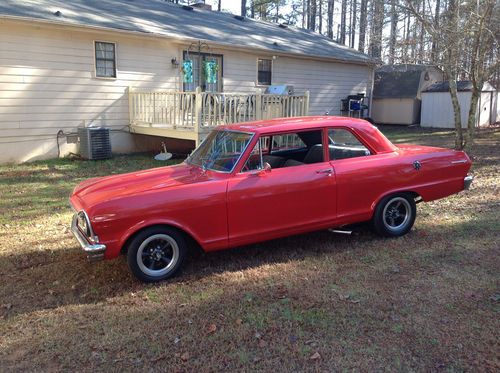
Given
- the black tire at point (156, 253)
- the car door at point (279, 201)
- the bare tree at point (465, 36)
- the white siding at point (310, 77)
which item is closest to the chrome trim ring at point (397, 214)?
the car door at point (279, 201)

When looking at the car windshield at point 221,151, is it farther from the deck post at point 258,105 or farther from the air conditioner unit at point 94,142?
the air conditioner unit at point 94,142

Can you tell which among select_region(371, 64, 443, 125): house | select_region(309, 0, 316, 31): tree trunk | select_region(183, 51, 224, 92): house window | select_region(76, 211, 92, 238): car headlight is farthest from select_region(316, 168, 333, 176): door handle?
select_region(309, 0, 316, 31): tree trunk

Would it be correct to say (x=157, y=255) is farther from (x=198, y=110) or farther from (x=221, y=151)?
(x=198, y=110)

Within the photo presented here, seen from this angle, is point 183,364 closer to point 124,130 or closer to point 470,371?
point 470,371

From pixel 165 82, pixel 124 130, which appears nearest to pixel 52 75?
pixel 124 130

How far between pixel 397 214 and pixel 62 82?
9.70 metres

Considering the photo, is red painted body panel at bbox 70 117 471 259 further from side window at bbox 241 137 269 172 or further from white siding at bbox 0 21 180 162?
white siding at bbox 0 21 180 162

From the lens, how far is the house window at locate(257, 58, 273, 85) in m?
16.5

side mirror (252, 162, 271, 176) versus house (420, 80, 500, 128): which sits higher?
house (420, 80, 500, 128)

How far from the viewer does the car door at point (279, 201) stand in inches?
182

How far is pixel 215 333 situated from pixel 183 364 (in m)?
0.43

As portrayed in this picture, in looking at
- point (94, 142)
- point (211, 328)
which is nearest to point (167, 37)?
point (94, 142)

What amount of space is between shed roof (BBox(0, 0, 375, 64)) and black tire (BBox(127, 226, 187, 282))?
874 cm

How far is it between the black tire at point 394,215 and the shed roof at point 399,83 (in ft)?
64.6
